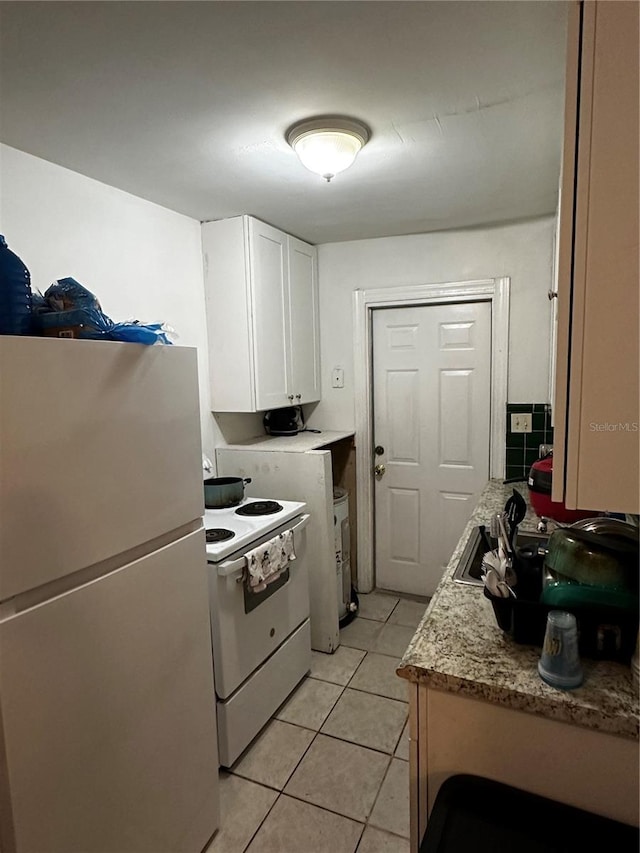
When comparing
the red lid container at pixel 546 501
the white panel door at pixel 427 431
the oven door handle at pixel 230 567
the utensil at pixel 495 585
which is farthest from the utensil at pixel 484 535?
the white panel door at pixel 427 431

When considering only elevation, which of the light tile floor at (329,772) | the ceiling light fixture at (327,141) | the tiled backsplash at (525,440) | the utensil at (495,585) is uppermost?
the ceiling light fixture at (327,141)

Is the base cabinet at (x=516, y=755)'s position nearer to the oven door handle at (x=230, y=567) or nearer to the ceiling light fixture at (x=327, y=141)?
the oven door handle at (x=230, y=567)

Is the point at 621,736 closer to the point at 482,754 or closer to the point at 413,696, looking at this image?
the point at 482,754

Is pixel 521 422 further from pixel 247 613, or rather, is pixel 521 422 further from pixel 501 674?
pixel 501 674

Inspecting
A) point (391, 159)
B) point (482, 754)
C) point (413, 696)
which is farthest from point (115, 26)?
point (482, 754)

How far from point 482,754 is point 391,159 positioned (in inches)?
76.4

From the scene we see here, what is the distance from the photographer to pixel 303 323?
3.12 metres

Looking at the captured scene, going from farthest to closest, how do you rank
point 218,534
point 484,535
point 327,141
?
point 218,534 < point 484,535 < point 327,141

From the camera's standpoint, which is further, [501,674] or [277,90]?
[277,90]

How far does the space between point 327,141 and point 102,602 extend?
1.56 metres

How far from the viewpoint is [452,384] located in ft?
10.1

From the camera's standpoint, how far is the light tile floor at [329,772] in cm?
166

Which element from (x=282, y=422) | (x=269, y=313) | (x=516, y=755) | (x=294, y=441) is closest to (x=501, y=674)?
(x=516, y=755)

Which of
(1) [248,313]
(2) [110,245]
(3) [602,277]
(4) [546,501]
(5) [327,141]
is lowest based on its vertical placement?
(4) [546,501]
